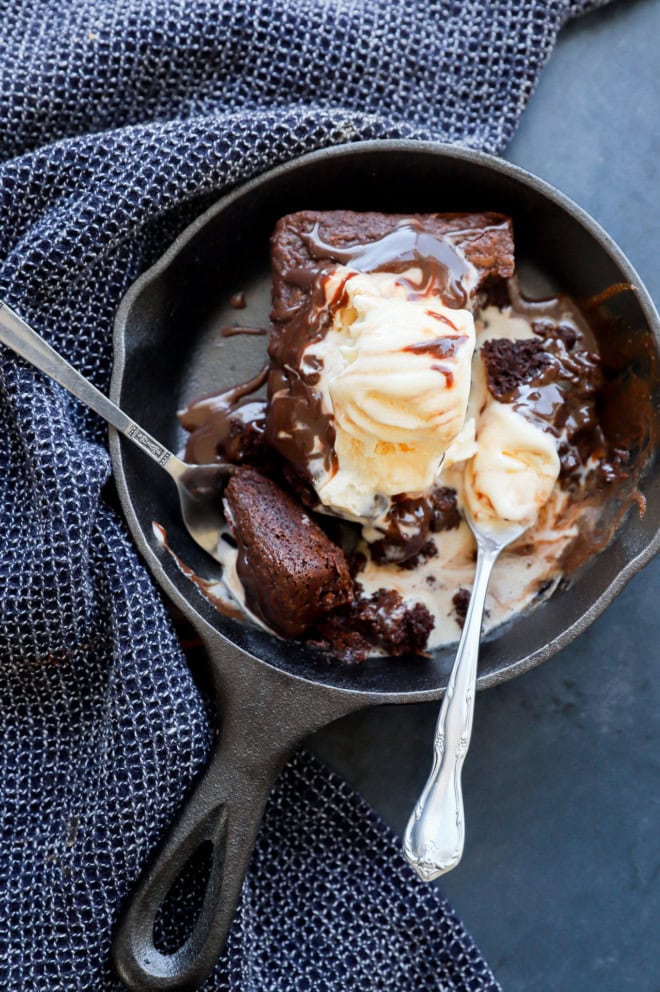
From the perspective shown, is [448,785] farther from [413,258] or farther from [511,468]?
[413,258]

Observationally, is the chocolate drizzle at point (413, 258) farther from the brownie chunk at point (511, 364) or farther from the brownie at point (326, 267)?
the brownie chunk at point (511, 364)

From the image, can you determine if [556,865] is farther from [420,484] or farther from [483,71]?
[483,71]

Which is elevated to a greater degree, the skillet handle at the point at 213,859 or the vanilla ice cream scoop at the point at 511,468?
the vanilla ice cream scoop at the point at 511,468

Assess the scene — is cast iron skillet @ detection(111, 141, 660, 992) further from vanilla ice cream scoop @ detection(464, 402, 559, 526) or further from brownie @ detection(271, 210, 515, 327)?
vanilla ice cream scoop @ detection(464, 402, 559, 526)

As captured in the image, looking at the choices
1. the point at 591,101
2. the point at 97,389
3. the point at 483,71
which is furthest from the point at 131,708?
the point at 591,101

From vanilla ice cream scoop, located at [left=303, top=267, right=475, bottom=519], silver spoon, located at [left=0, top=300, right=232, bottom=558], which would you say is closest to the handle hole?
silver spoon, located at [left=0, top=300, right=232, bottom=558]

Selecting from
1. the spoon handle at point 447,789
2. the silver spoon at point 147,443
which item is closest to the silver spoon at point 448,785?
the spoon handle at point 447,789
